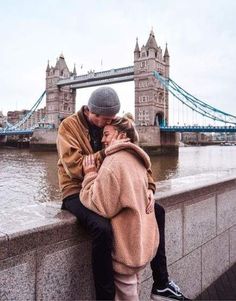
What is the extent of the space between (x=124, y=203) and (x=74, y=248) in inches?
14.0

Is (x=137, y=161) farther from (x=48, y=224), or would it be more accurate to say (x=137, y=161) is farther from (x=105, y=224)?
(x=48, y=224)

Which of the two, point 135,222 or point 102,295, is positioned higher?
point 135,222

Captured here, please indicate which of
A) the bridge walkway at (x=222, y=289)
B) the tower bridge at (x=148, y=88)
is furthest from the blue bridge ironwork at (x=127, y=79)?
the bridge walkway at (x=222, y=289)

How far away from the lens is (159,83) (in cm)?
4762

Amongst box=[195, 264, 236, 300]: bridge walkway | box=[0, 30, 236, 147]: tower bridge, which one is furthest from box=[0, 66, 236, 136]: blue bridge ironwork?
box=[195, 264, 236, 300]: bridge walkway

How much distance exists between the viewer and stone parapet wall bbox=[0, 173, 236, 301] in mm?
1398

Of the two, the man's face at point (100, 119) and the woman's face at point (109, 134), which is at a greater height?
the man's face at point (100, 119)

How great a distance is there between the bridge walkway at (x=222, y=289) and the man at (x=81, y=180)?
701mm

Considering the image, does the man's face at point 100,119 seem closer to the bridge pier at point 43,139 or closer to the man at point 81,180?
the man at point 81,180

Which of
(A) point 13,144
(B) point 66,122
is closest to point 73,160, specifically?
(B) point 66,122

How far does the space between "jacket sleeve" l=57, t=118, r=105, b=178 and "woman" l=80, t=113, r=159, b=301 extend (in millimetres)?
121

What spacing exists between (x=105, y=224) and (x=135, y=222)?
127 mm

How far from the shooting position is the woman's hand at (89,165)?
168 centimetres

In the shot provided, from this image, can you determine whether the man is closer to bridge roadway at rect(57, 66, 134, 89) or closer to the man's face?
the man's face
